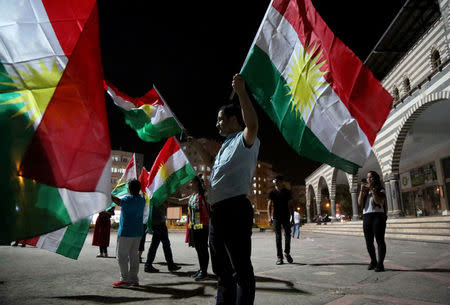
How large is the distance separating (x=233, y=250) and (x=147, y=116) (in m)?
4.61

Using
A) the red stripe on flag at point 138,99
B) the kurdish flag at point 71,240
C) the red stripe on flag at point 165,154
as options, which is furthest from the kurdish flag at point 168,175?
the kurdish flag at point 71,240

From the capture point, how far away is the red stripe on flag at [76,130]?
2609 millimetres

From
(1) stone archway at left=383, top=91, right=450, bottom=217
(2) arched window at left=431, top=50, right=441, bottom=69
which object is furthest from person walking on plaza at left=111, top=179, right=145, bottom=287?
(2) arched window at left=431, top=50, right=441, bottom=69

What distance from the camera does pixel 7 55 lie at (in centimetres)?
287

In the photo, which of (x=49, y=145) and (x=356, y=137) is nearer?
(x=49, y=145)

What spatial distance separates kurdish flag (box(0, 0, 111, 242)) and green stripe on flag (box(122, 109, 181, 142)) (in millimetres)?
2879

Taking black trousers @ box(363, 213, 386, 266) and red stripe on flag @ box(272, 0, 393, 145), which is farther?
black trousers @ box(363, 213, 386, 266)

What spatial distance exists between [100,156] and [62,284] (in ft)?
10.7

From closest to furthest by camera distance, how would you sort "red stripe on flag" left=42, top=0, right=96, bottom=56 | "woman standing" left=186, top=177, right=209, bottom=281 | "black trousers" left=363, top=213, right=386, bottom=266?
"red stripe on flag" left=42, top=0, right=96, bottom=56, "black trousers" left=363, top=213, right=386, bottom=266, "woman standing" left=186, top=177, right=209, bottom=281

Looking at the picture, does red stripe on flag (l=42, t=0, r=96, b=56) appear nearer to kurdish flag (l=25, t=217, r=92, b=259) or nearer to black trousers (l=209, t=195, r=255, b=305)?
kurdish flag (l=25, t=217, r=92, b=259)

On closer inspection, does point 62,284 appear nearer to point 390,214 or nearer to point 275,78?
point 275,78

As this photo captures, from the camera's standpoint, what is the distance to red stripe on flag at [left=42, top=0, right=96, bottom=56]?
10.3 feet

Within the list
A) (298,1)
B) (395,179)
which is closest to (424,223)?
(395,179)

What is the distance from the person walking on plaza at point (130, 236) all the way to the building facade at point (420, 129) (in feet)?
27.8
